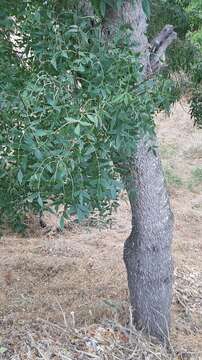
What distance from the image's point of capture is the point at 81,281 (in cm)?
511

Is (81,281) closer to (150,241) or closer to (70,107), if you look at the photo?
(150,241)

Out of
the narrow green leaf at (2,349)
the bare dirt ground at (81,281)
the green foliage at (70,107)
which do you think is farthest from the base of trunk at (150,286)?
the green foliage at (70,107)

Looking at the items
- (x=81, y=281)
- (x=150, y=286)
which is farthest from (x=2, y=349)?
(x=81, y=281)

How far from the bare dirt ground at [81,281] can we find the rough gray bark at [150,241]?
0.62ft

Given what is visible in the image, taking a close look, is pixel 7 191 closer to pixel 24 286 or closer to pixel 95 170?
pixel 95 170

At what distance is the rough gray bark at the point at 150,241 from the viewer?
11.7 feet

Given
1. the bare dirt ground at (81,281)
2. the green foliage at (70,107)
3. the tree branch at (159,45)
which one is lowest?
the bare dirt ground at (81,281)

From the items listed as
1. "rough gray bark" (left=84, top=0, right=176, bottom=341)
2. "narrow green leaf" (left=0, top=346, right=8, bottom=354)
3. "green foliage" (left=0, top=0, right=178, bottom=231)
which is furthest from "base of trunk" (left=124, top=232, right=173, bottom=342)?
"green foliage" (left=0, top=0, right=178, bottom=231)

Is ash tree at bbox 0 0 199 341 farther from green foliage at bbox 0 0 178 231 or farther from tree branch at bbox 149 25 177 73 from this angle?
tree branch at bbox 149 25 177 73

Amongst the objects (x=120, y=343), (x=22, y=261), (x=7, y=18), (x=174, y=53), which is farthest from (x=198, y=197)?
(x=7, y=18)

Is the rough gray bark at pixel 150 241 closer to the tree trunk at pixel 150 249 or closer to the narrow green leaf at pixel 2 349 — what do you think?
the tree trunk at pixel 150 249

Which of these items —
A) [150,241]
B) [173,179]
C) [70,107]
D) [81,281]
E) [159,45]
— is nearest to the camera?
[70,107]

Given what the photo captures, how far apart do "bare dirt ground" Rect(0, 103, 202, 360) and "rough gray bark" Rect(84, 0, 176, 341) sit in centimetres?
19

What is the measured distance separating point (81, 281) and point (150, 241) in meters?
1.46
